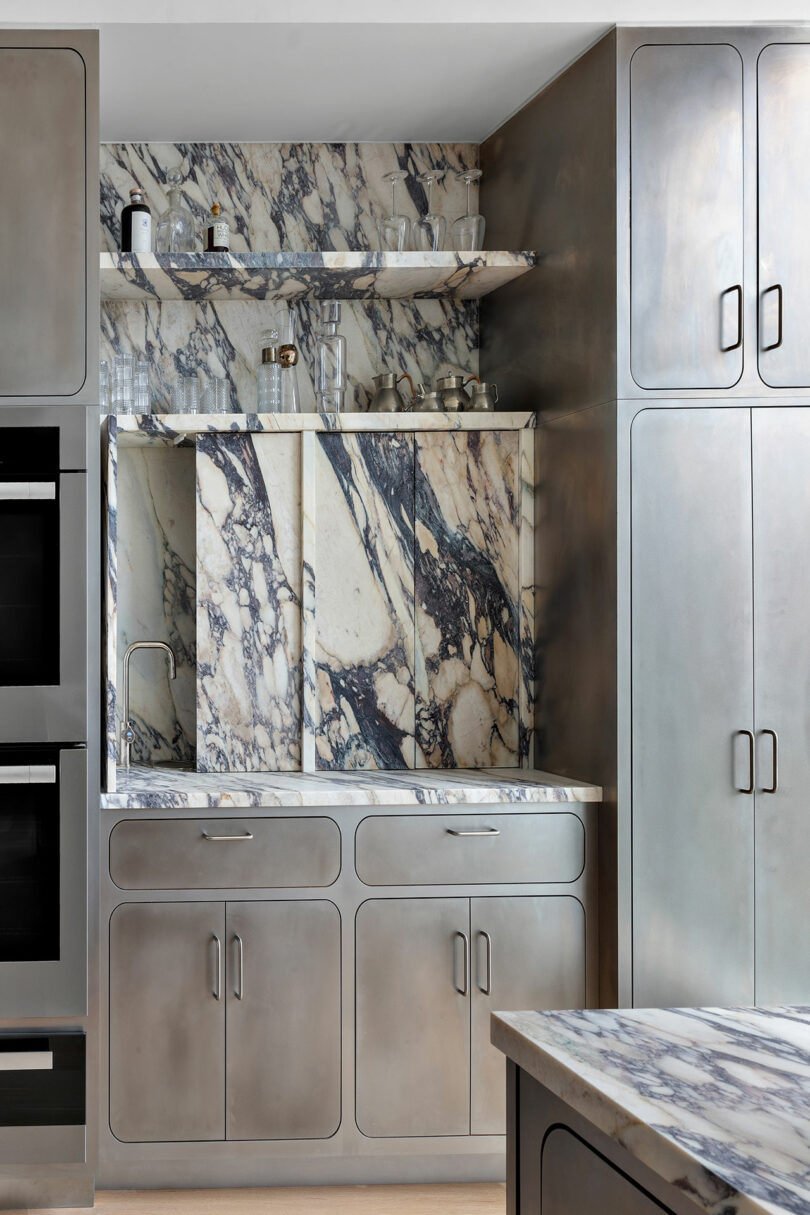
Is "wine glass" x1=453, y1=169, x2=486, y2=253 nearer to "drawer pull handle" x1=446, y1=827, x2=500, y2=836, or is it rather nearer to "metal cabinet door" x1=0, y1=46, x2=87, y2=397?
"metal cabinet door" x1=0, y1=46, x2=87, y2=397

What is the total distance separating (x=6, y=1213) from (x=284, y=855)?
3.47ft

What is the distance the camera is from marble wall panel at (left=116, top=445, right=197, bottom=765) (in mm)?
3080

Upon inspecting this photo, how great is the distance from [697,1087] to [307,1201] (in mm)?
1955

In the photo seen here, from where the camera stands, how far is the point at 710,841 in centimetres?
243

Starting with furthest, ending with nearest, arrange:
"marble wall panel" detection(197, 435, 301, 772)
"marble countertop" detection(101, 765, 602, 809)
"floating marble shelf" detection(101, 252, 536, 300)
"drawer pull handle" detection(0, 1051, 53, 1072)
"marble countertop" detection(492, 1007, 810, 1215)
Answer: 1. "marble wall panel" detection(197, 435, 301, 772)
2. "floating marble shelf" detection(101, 252, 536, 300)
3. "marble countertop" detection(101, 765, 602, 809)
4. "drawer pull handle" detection(0, 1051, 53, 1072)
5. "marble countertop" detection(492, 1007, 810, 1215)

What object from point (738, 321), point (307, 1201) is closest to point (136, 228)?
point (738, 321)

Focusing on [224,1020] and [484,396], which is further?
[484,396]

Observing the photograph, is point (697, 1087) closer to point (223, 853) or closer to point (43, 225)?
point (223, 853)

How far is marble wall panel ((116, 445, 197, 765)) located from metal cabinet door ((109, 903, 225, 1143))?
0.69m

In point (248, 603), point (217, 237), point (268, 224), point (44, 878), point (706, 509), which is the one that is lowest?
point (44, 878)

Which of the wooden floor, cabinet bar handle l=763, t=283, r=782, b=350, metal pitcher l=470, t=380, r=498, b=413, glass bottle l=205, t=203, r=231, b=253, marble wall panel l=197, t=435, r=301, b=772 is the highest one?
glass bottle l=205, t=203, r=231, b=253

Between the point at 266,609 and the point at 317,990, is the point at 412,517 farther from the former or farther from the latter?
the point at 317,990

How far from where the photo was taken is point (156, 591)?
10.1 feet

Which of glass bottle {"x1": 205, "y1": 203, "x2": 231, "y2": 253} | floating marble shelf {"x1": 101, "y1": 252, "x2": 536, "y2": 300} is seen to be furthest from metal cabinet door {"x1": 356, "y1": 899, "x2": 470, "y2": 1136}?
glass bottle {"x1": 205, "y1": 203, "x2": 231, "y2": 253}
